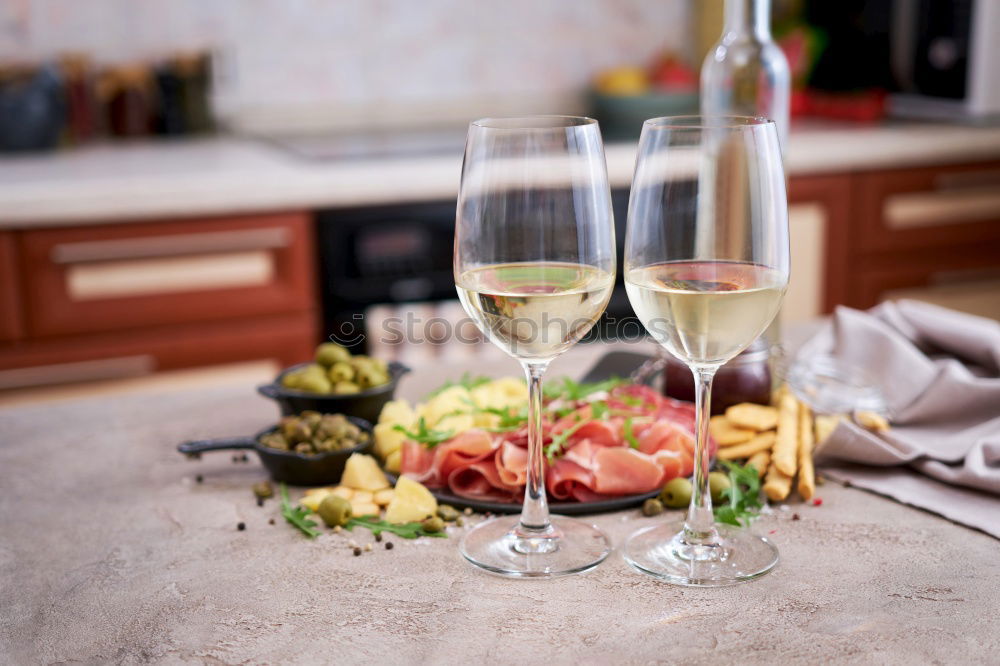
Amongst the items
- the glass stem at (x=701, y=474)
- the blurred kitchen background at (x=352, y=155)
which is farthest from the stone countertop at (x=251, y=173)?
the glass stem at (x=701, y=474)

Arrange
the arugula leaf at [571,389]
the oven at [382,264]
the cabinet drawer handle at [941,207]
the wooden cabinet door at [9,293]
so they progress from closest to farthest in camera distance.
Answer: the arugula leaf at [571,389] < the wooden cabinet door at [9,293] < the oven at [382,264] < the cabinet drawer handle at [941,207]

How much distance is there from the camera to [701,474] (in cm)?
80

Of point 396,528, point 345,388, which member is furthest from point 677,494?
point 345,388

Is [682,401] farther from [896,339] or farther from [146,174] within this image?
[146,174]

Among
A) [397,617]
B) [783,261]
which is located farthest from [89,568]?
[783,261]

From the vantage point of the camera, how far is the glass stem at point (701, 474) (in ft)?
2.57

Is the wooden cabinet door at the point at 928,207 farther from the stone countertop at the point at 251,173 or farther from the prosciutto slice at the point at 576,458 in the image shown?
the prosciutto slice at the point at 576,458

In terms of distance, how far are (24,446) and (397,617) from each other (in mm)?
545

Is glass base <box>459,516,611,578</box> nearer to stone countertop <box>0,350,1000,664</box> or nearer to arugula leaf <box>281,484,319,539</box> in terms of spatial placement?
stone countertop <box>0,350,1000,664</box>

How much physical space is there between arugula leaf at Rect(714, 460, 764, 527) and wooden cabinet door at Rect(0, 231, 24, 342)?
1.59 metres

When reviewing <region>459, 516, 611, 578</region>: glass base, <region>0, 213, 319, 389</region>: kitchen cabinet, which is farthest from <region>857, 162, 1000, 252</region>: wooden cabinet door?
<region>459, 516, 611, 578</region>: glass base

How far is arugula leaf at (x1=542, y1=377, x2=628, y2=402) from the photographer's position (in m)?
1.01

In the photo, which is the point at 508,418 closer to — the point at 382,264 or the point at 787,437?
the point at 787,437

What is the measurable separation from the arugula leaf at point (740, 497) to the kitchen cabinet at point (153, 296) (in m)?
1.45
